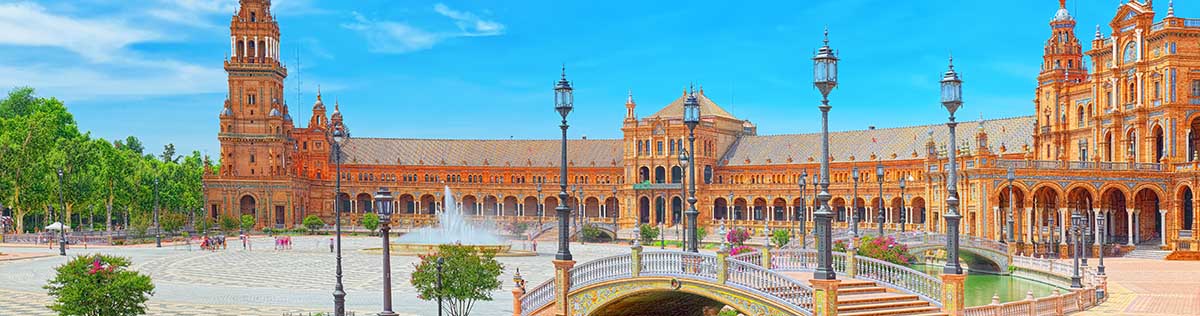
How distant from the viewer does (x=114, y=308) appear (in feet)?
83.9

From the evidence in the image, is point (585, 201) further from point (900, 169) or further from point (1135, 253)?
point (1135, 253)

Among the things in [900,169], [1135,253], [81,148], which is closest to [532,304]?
[1135,253]

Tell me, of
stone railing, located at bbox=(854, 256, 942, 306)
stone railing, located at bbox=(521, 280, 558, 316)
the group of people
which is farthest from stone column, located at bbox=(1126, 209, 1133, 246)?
the group of people

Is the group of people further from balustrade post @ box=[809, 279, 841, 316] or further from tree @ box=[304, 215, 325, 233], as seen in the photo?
balustrade post @ box=[809, 279, 841, 316]

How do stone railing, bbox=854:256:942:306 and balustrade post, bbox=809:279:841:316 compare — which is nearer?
balustrade post, bbox=809:279:841:316

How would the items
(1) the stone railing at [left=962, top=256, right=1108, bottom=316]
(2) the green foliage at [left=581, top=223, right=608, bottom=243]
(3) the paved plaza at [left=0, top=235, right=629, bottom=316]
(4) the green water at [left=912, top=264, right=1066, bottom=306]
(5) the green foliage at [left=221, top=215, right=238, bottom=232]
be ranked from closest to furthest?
1. (1) the stone railing at [left=962, top=256, right=1108, bottom=316]
2. (3) the paved plaza at [left=0, top=235, right=629, bottom=316]
3. (4) the green water at [left=912, top=264, right=1066, bottom=306]
4. (2) the green foliage at [left=581, top=223, right=608, bottom=243]
5. (5) the green foliage at [left=221, top=215, right=238, bottom=232]

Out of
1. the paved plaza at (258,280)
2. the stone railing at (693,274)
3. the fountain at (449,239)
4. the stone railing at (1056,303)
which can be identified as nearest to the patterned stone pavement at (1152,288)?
the stone railing at (1056,303)

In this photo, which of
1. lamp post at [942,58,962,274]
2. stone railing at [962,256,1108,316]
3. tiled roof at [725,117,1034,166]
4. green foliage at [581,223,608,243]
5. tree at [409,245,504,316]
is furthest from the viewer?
tiled roof at [725,117,1034,166]

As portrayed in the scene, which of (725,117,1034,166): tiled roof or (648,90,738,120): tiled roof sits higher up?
(648,90,738,120): tiled roof

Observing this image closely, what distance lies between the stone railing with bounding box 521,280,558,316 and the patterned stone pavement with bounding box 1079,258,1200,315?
1608 centimetres

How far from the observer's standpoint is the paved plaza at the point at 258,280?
1411 inches

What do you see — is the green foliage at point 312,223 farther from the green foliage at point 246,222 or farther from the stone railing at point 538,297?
the stone railing at point 538,297

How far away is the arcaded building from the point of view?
201 ft

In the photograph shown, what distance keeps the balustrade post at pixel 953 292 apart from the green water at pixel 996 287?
1665 centimetres
